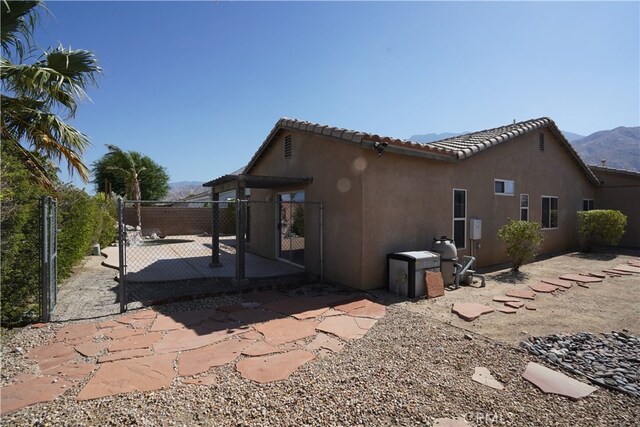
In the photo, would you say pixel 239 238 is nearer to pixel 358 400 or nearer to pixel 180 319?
pixel 180 319

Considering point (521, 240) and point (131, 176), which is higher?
point (131, 176)

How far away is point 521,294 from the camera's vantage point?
6992 millimetres

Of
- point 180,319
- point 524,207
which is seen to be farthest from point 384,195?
point 524,207

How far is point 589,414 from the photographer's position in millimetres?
3021

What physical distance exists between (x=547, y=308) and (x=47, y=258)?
8.40m

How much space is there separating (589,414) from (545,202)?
11.5 meters

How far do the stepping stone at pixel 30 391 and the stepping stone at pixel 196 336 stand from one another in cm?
105

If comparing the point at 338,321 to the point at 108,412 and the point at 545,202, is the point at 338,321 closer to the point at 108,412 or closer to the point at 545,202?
the point at 108,412

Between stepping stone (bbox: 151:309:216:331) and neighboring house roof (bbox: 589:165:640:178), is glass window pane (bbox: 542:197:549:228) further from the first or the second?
stepping stone (bbox: 151:309:216:331)

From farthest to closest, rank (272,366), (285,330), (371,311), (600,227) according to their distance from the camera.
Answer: (600,227) → (371,311) → (285,330) → (272,366)

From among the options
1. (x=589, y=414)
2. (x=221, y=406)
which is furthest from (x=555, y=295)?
(x=221, y=406)

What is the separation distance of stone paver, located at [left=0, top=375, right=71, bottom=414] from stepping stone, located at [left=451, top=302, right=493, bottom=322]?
A: 5395 mm

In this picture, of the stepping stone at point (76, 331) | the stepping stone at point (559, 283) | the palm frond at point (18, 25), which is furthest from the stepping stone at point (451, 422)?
the palm frond at point (18, 25)

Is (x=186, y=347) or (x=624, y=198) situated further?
(x=624, y=198)
